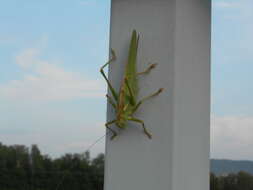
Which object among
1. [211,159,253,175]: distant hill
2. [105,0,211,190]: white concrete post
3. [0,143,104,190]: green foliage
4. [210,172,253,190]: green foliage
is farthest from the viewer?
[0,143,104,190]: green foliage

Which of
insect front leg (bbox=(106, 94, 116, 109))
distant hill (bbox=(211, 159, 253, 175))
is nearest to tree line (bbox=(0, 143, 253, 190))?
distant hill (bbox=(211, 159, 253, 175))

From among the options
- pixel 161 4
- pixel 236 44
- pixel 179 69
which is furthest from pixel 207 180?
pixel 236 44

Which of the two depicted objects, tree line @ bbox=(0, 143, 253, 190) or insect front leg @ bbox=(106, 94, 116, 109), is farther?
tree line @ bbox=(0, 143, 253, 190)

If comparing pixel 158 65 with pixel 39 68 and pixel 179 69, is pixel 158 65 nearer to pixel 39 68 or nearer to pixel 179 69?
pixel 179 69

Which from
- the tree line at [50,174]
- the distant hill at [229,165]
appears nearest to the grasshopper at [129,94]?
the distant hill at [229,165]

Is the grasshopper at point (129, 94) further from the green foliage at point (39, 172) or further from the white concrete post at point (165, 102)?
the green foliage at point (39, 172)

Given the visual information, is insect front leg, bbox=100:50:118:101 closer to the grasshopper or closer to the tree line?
the grasshopper
